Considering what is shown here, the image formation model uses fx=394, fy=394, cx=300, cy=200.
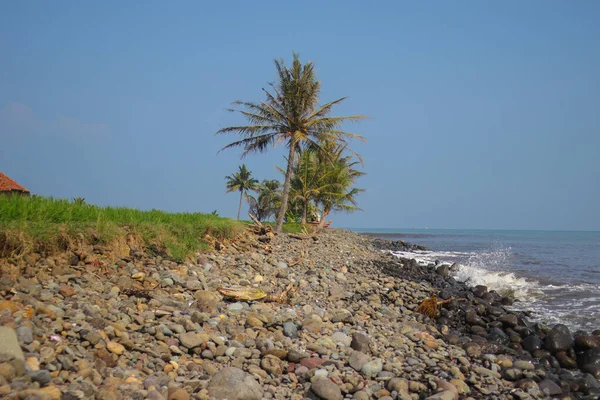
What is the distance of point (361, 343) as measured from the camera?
6055 millimetres

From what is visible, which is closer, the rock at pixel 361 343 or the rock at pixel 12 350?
the rock at pixel 12 350

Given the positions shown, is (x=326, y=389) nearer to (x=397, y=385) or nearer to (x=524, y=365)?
(x=397, y=385)

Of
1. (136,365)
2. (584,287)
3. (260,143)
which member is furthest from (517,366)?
(260,143)

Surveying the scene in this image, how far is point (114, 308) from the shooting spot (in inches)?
215

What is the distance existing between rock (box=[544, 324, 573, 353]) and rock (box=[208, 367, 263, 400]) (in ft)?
20.9

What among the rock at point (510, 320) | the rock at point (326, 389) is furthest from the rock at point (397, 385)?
the rock at point (510, 320)

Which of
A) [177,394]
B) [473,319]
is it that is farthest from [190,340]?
[473,319]

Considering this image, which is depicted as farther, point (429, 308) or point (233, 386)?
point (429, 308)

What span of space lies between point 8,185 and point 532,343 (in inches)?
896

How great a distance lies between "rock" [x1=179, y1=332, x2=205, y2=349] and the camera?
4.94 metres

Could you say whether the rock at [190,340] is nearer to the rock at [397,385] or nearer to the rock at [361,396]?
the rock at [361,396]

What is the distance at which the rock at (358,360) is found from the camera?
5328 mm

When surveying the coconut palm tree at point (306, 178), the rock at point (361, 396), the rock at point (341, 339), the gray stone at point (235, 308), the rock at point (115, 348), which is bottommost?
the rock at point (361, 396)

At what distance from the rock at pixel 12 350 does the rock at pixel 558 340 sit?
339 inches
